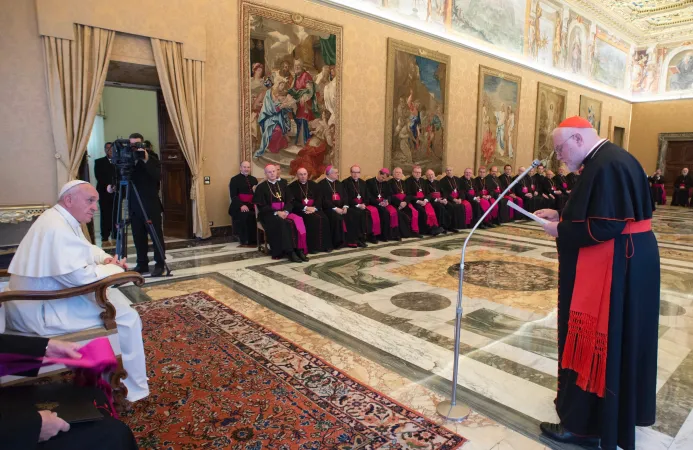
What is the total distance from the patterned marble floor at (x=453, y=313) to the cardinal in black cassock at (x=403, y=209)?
2.85 feet

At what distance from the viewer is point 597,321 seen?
227 cm

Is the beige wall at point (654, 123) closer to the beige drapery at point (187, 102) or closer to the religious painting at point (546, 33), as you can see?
the religious painting at point (546, 33)

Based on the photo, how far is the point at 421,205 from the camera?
940 cm

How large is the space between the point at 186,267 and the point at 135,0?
4.16 metres

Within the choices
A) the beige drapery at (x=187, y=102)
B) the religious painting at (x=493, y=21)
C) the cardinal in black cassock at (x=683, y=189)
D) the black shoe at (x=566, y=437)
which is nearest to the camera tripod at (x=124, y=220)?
the beige drapery at (x=187, y=102)

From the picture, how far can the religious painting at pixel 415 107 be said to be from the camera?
1062 cm

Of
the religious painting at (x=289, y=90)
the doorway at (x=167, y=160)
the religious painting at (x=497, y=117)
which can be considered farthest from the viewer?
the religious painting at (x=497, y=117)

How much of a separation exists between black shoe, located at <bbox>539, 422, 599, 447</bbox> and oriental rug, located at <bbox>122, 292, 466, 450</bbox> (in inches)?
20.4

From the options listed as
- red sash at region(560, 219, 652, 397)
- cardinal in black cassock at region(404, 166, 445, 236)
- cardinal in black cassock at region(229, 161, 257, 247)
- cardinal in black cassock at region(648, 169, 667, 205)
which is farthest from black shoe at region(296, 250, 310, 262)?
cardinal in black cassock at region(648, 169, 667, 205)

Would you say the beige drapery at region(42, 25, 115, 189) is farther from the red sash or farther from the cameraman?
the red sash

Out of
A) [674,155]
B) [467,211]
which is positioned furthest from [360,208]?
[674,155]

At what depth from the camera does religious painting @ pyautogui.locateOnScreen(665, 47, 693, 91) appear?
19.4 meters

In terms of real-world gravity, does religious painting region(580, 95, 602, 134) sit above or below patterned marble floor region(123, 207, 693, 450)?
above

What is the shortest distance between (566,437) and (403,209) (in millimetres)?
6896
